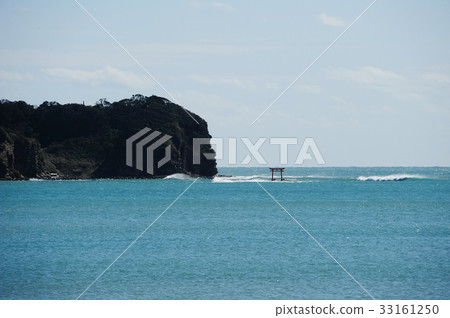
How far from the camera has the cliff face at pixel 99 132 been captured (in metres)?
168

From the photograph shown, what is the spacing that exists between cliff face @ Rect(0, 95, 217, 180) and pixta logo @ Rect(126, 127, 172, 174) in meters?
1.38

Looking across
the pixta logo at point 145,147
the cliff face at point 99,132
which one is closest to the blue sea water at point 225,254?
the pixta logo at point 145,147

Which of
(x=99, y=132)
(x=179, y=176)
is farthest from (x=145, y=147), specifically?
(x=179, y=176)

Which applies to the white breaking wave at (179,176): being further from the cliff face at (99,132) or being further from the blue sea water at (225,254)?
the blue sea water at (225,254)

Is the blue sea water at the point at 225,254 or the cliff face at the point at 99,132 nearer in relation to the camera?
the blue sea water at the point at 225,254

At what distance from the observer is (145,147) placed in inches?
7323

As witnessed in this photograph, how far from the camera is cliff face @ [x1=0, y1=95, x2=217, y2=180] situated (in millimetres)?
168500

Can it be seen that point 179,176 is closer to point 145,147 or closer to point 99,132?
point 145,147

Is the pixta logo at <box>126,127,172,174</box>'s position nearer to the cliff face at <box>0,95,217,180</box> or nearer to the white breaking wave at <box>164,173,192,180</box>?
the cliff face at <box>0,95,217,180</box>

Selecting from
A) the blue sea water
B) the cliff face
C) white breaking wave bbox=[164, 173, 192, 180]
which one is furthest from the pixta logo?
the blue sea water

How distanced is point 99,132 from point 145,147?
13.7 meters

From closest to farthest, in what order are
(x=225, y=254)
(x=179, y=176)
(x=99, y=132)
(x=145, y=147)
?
1. (x=225, y=254)
2. (x=179, y=176)
3. (x=99, y=132)
4. (x=145, y=147)

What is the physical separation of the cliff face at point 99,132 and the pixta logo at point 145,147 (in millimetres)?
1384

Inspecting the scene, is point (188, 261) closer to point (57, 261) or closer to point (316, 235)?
point (57, 261)
